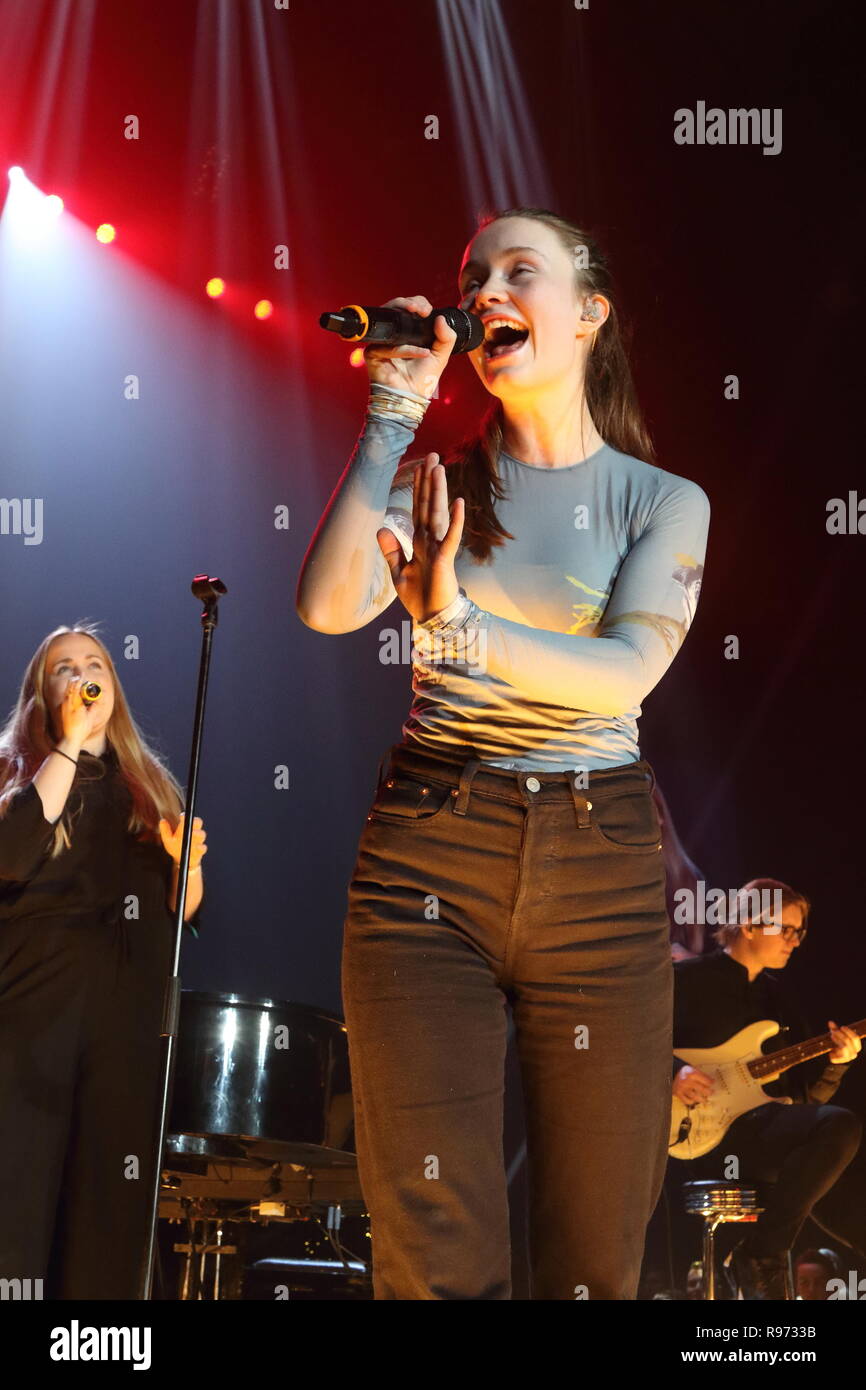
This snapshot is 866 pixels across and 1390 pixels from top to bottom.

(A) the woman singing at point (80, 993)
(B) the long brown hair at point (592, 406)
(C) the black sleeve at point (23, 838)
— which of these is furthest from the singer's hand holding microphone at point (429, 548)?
(C) the black sleeve at point (23, 838)

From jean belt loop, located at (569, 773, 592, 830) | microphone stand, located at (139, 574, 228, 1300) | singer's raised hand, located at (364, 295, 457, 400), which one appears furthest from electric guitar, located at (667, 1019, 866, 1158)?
singer's raised hand, located at (364, 295, 457, 400)

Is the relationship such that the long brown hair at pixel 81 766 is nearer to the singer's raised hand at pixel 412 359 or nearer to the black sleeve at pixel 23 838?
the black sleeve at pixel 23 838

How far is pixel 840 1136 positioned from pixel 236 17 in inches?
184

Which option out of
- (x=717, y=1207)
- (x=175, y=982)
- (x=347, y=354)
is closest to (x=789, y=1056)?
(x=717, y=1207)

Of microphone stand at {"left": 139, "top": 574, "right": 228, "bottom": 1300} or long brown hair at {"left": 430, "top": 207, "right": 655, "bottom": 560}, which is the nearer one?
long brown hair at {"left": 430, "top": 207, "right": 655, "bottom": 560}

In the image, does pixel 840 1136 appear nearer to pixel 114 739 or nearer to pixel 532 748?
pixel 114 739

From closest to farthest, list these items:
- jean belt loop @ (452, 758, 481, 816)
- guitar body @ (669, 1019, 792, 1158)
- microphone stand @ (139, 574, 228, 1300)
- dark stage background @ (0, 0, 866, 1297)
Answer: jean belt loop @ (452, 758, 481, 816), microphone stand @ (139, 574, 228, 1300), guitar body @ (669, 1019, 792, 1158), dark stage background @ (0, 0, 866, 1297)

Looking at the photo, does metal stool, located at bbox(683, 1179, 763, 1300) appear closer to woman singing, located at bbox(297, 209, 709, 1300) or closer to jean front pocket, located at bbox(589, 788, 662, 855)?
woman singing, located at bbox(297, 209, 709, 1300)

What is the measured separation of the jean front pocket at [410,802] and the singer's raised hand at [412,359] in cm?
46

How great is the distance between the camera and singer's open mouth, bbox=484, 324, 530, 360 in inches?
66.8

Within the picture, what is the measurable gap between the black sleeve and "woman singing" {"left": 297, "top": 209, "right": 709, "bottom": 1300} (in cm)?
184

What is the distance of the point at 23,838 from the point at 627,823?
2077 millimetres

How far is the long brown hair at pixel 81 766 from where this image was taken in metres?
3.40

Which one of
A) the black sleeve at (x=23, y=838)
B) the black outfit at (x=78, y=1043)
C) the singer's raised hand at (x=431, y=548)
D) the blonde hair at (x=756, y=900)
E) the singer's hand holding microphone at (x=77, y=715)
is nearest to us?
the singer's raised hand at (x=431, y=548)
